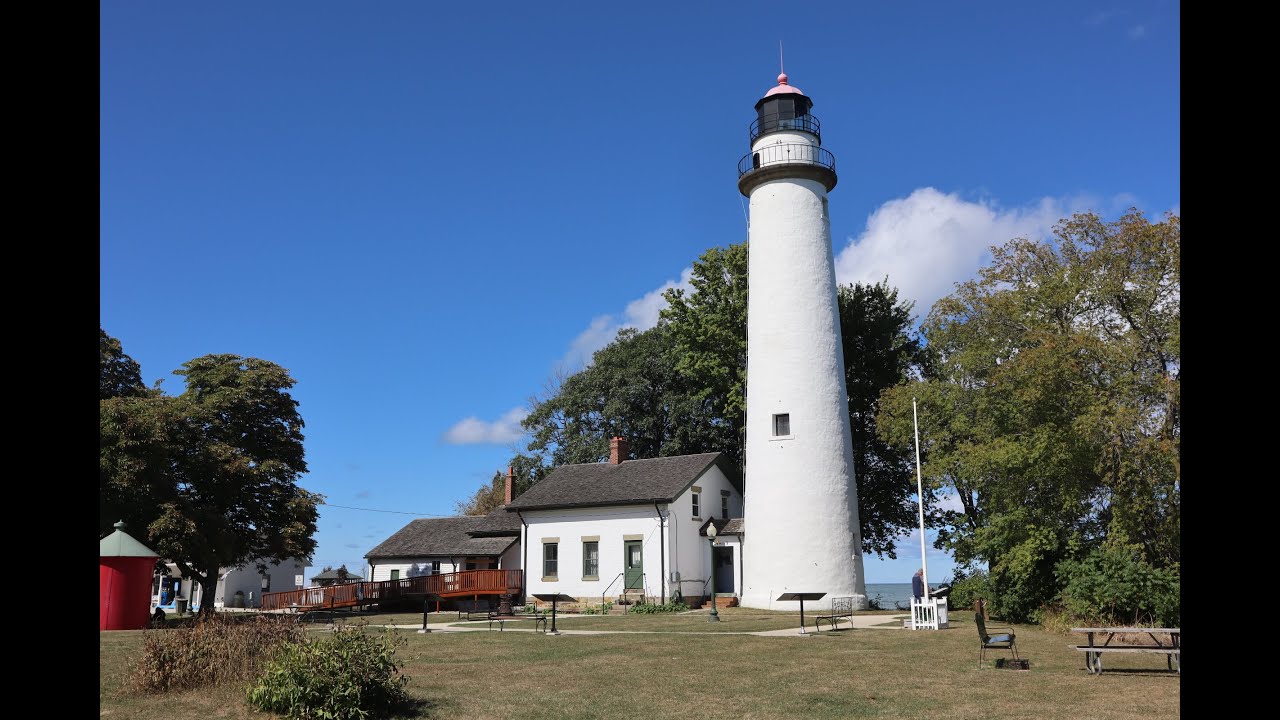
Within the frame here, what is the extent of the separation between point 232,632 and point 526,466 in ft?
117

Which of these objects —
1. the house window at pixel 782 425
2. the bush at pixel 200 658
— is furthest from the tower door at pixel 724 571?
the bush at pixel 200 658

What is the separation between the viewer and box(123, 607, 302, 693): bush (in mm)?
11797

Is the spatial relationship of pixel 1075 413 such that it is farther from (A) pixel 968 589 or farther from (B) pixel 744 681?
(B) pixel 744 681

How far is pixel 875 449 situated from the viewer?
126ft

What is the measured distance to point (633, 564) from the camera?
34.2m

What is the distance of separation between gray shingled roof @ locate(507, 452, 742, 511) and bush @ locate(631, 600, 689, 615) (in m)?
3.71

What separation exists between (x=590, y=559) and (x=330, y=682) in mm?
25581

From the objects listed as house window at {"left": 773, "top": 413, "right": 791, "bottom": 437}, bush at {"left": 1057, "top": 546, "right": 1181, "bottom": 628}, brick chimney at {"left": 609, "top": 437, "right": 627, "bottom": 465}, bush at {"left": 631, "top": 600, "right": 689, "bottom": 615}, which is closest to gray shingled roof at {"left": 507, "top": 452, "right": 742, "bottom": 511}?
brick chimney at {"left": 609, "top": 437, "right": 627, "bottom": 465}

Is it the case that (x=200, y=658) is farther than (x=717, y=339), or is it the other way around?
(x=717, y=339)

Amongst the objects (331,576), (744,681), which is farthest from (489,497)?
(744,681)

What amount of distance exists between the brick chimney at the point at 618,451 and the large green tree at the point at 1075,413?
15.3 m
